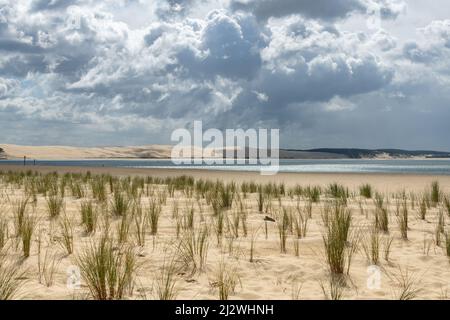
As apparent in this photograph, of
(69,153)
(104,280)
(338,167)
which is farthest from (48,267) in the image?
(69,153)

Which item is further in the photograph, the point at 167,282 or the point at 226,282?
the point at 226,282

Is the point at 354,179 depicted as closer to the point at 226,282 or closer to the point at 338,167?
the point at 226,282

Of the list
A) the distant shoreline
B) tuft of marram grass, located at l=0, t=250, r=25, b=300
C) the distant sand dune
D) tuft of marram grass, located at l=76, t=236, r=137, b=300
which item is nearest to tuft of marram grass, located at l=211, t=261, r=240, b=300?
tuft of marram grass, located at l=76, t=236, r=137, b=300

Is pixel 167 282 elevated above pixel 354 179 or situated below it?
below

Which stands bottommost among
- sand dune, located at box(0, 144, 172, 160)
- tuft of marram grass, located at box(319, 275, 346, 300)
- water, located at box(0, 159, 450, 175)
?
tuft of marram grass, located at box(319, 275, 346, 300)

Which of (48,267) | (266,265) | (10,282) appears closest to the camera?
(10,282)

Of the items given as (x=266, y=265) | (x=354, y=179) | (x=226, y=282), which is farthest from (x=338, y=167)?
(x=226, y=282)

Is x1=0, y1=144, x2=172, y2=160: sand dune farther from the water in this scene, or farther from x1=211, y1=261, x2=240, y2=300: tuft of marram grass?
x1=211, y1=261, x2=240, y2=300: tuft of marram grass

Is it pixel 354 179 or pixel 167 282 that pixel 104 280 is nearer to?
pixel 167 282

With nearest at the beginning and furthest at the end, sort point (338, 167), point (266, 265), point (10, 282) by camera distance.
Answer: point (10, 282) → point (266, 265) → point (338, 167)

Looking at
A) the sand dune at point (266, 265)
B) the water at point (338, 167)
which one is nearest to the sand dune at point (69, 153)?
the water at point (338, 167)

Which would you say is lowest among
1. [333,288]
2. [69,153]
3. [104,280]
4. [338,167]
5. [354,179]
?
[333,288]

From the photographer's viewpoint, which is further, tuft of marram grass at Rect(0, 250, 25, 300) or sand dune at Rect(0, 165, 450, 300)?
sand dune at Rect(0, 165, 450, 300)

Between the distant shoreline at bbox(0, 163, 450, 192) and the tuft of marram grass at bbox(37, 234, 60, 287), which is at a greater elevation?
the distant shoreline at bbox(0, 163, 450, 192)
